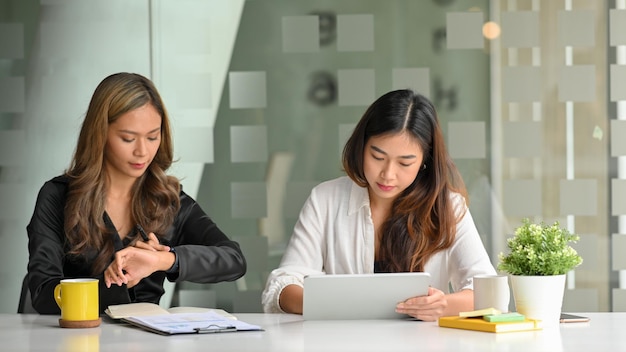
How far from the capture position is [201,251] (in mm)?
2967

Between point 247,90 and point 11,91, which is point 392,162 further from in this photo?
point 11,91

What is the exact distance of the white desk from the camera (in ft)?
6.72

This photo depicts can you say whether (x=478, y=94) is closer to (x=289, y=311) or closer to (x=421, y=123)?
(x=421, y=123)

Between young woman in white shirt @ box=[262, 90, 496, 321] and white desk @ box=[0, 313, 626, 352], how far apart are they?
2.02ft

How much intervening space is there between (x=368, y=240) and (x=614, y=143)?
4.89 feet

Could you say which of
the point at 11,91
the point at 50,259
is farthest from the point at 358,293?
the point at 11,91

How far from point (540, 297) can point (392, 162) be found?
81 centimetres

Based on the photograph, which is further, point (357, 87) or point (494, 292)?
point (357, 87)

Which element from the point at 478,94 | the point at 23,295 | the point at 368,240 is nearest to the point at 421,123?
the point at 368,240

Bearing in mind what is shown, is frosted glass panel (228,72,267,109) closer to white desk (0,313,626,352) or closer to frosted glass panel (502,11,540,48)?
frosted glass panel (502,11,540,48)

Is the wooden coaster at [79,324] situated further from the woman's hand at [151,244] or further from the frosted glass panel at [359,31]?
the frosted glass panel at [359,31]

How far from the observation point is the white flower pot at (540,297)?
2350 mm

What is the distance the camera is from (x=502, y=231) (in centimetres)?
408

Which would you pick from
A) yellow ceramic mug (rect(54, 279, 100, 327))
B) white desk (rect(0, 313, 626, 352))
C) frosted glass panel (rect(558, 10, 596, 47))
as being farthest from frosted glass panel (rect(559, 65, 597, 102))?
yellow ceramic mug (rect(54, 279, 100, 327))
